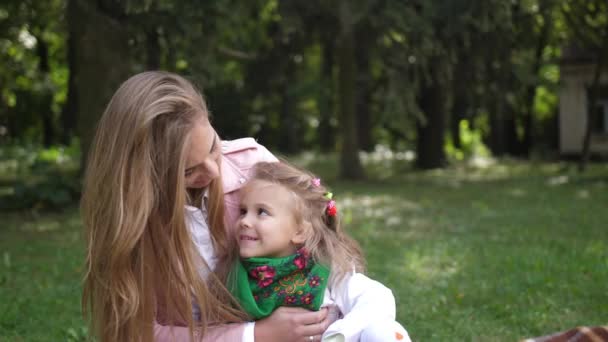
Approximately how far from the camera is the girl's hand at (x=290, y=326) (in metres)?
2.77

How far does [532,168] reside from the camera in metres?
17.9

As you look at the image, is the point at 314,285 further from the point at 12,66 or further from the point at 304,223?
the point at 12,66

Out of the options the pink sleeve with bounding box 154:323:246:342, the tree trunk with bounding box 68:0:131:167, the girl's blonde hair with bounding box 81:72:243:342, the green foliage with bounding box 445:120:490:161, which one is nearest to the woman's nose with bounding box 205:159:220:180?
the girl's blonde hair with bounding box 81:72:243:342

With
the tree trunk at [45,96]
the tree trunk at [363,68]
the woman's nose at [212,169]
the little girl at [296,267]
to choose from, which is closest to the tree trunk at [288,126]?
the tree trunk at [363,68]

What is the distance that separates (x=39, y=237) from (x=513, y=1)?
8.47 m

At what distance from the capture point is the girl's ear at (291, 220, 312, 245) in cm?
295

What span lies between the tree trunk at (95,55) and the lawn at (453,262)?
5.73ft

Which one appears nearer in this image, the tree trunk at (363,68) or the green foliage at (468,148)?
the tree trunk at (363,68)

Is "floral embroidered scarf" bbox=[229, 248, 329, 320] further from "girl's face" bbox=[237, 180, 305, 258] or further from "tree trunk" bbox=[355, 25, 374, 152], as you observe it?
"tree trunk" bbox=[355, 25, 374, 152]

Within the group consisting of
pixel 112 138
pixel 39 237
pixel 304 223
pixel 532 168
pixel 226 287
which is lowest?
pixel 532 168

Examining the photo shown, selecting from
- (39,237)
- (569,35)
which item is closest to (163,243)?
(39,237)

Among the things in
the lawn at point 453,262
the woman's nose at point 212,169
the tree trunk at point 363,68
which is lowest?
the lawn at point 453,262

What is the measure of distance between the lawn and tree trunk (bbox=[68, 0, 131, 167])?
1748 millimetres

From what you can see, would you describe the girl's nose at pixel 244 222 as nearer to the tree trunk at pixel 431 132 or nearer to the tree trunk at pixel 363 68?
the tree trunk at pixel 363 68
